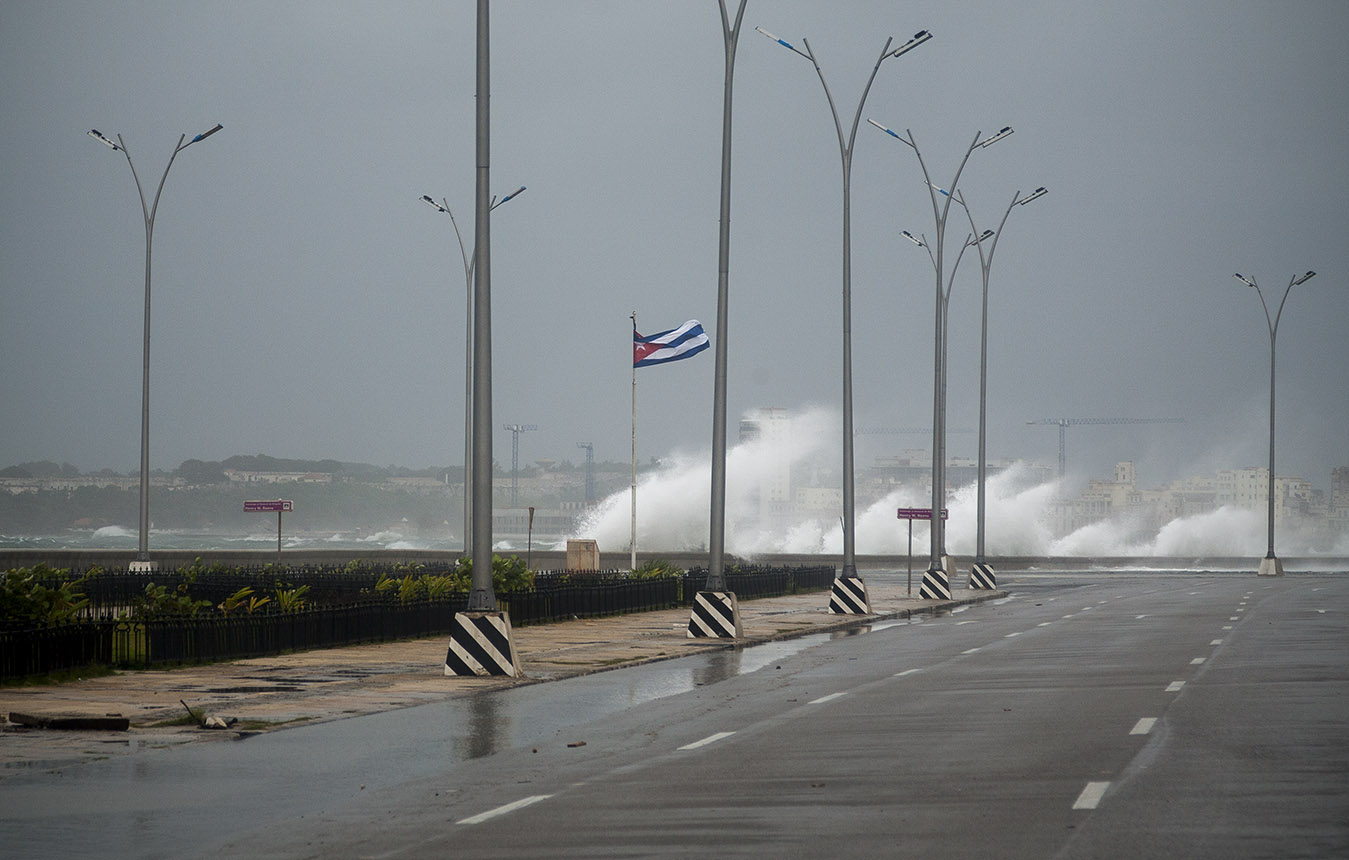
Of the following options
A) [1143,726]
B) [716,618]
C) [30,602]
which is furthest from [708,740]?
[716,618]

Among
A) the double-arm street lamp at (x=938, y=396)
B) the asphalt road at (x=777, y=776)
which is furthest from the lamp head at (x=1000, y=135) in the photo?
the asphalt road at (x=777, y=776)

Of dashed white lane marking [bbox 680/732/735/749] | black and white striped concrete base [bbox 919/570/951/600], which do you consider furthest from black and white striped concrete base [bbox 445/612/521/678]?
black and white striped concrete base [bbox 919/570/951/600]

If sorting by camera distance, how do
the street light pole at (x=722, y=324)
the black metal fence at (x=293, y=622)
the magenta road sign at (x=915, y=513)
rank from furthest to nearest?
1. the magenta road sign at (x=915, y=513)
2. the street light pole at (x=722, y=324)
3. the black metal fence at (x=293, y=622)

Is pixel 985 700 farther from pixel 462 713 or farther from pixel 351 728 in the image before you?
pixel 351 728

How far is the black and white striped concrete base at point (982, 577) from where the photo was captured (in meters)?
55.9

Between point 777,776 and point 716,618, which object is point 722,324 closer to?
Result: point 716,618

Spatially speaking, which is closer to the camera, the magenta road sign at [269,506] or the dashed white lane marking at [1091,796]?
the dashed white lane marking at [1091,796]

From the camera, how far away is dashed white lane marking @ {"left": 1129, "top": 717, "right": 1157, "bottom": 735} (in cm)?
1433

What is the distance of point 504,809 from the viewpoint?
34.8ft

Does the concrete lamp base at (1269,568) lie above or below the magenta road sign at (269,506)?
below

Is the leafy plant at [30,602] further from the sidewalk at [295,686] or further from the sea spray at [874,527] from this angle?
the sea spray at [874,527]

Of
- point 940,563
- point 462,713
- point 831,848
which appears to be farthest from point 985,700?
point 940,563

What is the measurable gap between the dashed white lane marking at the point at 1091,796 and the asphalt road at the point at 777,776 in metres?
0.03

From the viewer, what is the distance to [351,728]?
15.9 meters
